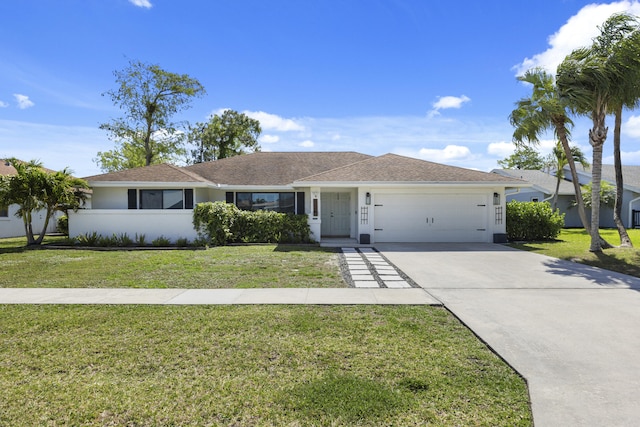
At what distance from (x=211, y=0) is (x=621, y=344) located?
13686 mm

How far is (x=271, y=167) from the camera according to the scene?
1902 centimetres

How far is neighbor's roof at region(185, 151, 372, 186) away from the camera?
17.5 m

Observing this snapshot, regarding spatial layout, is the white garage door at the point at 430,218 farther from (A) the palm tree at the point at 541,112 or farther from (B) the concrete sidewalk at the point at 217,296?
(B) the concrete sidewalk at the point at 217,296

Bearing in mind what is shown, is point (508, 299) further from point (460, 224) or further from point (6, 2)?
point (6, 2)

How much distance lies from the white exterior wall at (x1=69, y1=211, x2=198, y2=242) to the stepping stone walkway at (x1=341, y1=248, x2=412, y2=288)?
23.7 ft

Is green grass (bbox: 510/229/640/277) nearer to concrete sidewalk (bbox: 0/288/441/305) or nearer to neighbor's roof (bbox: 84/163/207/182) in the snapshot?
concrete sidewalk (bbox: 0/288/441/305)

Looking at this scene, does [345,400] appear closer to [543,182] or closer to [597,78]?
[597,78]

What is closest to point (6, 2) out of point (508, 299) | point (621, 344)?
point (508, 299)

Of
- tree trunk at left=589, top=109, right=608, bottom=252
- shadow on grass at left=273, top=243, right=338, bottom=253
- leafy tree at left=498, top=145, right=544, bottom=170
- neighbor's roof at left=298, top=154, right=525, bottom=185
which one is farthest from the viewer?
leafy tree at left=498, top=145, right=544, bottom=170

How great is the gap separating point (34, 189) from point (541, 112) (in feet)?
63.0

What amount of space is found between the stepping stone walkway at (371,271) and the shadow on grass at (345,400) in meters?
3.90

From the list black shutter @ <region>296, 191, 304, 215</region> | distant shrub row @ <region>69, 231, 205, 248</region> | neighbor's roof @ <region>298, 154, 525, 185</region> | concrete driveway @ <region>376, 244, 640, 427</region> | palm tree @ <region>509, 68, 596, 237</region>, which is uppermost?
palm tree @ <region>509, 68, 596, 237</region>

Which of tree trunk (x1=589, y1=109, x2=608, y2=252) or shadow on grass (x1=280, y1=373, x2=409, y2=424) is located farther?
tree trunk (x1=589, y1=109, x2=608, y2=252)

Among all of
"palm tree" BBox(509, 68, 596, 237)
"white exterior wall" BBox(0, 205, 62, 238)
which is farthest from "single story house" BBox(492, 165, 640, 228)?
"white exterior wall" BBox(0, 205, 62, 238)
